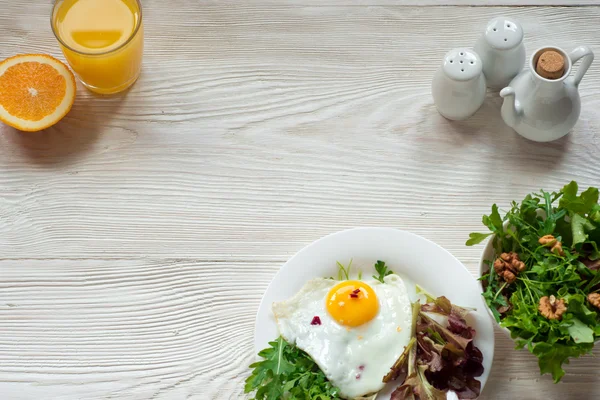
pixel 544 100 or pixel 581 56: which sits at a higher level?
pixel 581 56

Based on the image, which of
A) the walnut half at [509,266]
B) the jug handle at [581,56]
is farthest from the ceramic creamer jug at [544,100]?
the walnut half at [509,266]

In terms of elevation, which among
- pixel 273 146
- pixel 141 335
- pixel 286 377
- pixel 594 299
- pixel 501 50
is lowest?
pixel 141 335

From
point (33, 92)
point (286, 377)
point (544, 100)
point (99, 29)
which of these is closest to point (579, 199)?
point (544, 100)

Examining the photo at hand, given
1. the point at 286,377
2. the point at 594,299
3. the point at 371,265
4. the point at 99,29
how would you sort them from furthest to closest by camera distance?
1. the point at 99,29
2. the point at 371,265
3. the point at 286,377
4. the point at 594,299

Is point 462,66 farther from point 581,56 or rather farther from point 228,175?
point 228,175

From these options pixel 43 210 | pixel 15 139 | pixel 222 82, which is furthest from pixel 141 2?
pixel 43 210

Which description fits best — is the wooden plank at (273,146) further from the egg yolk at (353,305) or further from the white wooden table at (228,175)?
the egg yolk at (353,305)

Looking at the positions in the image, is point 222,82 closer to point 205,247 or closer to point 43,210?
point 205,247

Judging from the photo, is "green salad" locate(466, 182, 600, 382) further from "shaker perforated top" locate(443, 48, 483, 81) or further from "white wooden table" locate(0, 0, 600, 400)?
"shaker perforated top" locate(443, 48, 483, 81)

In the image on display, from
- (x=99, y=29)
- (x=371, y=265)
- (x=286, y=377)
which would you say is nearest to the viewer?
(x=286, y=377)

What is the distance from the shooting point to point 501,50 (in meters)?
1.62

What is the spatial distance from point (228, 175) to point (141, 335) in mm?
428

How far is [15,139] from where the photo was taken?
1767 millimetres

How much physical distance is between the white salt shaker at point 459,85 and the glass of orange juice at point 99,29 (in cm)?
72
